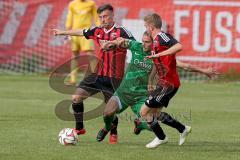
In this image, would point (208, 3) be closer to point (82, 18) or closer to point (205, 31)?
point (205, 31)

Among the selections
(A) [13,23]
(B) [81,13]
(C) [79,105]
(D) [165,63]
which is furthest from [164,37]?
(A) [13,23]

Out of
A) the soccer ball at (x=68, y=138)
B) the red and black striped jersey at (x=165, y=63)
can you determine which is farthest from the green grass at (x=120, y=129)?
the red and black striped jersey at (x=165, y=63)

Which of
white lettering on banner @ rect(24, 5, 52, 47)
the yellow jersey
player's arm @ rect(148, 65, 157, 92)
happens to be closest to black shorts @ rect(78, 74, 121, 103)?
player's arm @ rect(148, 65, 157, 92)

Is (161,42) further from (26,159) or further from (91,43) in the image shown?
(91,43)

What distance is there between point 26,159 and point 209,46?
1271cm

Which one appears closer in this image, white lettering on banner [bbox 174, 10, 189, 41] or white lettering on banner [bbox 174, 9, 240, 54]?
white lettering on banner [bbox 174, 9, 240, 54]

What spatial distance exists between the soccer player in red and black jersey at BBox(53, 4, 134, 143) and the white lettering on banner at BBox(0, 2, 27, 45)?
10578 mm

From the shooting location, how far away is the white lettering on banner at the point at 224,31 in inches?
838

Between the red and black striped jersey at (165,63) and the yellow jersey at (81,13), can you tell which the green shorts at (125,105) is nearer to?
the red and black striped jersey at (165,63)

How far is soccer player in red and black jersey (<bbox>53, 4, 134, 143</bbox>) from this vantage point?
37.1 feet

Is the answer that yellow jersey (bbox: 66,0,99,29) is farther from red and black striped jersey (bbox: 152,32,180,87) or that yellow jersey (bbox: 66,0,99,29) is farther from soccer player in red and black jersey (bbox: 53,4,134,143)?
red and black striped jersey (bbox: 152,32,180,87)

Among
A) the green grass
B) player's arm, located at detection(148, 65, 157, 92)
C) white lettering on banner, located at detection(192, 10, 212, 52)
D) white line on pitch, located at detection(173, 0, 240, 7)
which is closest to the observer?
the green grass

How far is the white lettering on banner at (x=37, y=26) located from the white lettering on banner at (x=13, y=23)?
0.39 m

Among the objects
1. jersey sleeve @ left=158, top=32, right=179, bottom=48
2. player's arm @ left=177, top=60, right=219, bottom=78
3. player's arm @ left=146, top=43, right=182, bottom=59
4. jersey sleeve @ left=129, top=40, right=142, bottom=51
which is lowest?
player's arm @ left=177, top=60, right=219, bottom=78
